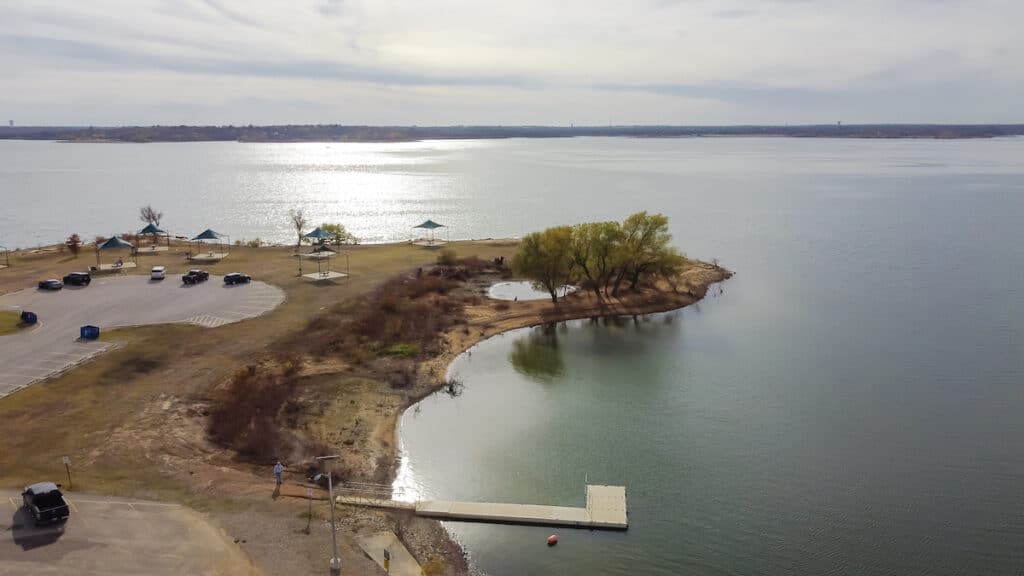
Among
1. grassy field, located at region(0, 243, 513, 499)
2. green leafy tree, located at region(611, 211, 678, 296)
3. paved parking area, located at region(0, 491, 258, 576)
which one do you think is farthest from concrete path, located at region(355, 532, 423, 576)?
green leafy tree, located at region(611, 211, 678, 296)

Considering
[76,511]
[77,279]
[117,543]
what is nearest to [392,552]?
[117,543]

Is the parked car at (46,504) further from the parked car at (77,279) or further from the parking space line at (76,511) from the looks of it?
the parked car at (77,279)

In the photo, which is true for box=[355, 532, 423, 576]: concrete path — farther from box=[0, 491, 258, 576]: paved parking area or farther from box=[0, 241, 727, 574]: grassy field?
box=[0, 491, 258, 576]: paved parking area

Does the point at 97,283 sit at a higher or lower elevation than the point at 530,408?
higher

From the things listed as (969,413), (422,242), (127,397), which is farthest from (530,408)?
(422,242)

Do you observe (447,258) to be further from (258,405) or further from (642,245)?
(258,405)

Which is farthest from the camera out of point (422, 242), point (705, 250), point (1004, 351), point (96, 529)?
point (705, 250)

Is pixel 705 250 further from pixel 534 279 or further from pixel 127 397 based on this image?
pixel 127 397
